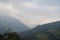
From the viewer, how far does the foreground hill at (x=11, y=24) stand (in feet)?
11.7

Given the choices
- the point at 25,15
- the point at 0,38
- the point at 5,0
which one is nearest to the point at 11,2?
the point at 5,0

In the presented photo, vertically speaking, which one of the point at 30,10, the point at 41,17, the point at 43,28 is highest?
the point at 30,10

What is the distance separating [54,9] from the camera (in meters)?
3.79

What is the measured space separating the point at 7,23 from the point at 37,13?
97 centimetres

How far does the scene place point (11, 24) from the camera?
3584 millimetres

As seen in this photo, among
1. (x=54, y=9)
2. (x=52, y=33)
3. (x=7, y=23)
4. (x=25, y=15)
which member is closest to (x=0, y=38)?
(x=7, y=23)

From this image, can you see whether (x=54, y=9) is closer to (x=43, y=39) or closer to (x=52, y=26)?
(x=52, y=26)

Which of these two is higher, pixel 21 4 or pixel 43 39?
pixel 21 4

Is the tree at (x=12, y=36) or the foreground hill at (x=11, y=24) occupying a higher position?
the foreground hill at (x=11, y=24)

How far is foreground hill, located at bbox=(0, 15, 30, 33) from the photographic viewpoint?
3.57 metres

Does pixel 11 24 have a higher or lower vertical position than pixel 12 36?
higher

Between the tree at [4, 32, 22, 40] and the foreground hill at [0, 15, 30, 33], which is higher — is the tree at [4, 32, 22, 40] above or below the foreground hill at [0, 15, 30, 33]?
below

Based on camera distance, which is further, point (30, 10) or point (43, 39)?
point (30, 10)

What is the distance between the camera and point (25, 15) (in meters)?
3.76
